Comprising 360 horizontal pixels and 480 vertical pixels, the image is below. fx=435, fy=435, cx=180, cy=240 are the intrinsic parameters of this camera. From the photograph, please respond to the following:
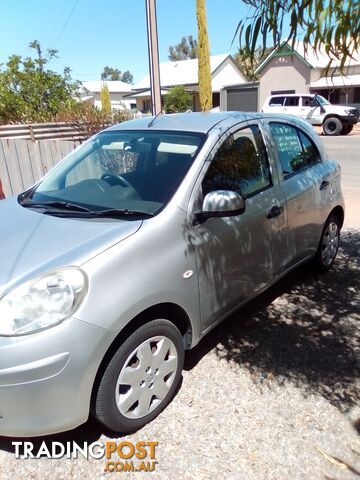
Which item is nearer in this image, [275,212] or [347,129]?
[275,212]

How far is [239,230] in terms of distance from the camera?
9.89ft

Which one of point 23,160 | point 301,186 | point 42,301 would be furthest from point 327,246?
point 23,160

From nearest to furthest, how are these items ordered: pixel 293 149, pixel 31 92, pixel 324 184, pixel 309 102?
1. pixel 293 149
2. pixel 324 184
3. pixel 31 92
4. pixel 309 102

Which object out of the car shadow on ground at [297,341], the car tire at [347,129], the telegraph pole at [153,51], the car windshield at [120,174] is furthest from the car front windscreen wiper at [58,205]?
the car tire at [347,129]

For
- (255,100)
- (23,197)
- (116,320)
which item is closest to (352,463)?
(116,320)

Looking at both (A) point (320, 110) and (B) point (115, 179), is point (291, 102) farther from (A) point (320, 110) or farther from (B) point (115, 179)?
(B) point (115, 179)

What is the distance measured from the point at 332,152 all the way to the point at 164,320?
14.4 m

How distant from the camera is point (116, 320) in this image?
7.06 ft

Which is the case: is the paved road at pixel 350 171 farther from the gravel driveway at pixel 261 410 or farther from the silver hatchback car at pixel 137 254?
the gravel driveway at pixel 261 410

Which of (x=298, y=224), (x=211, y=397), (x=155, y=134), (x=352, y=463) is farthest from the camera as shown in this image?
(x=298, y=224)

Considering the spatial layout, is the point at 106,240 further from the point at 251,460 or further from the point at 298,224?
the point at 298,224

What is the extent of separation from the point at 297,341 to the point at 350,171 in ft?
29.7

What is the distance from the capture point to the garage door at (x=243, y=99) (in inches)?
1035

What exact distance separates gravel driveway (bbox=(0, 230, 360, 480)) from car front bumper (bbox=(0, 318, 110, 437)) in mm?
392
